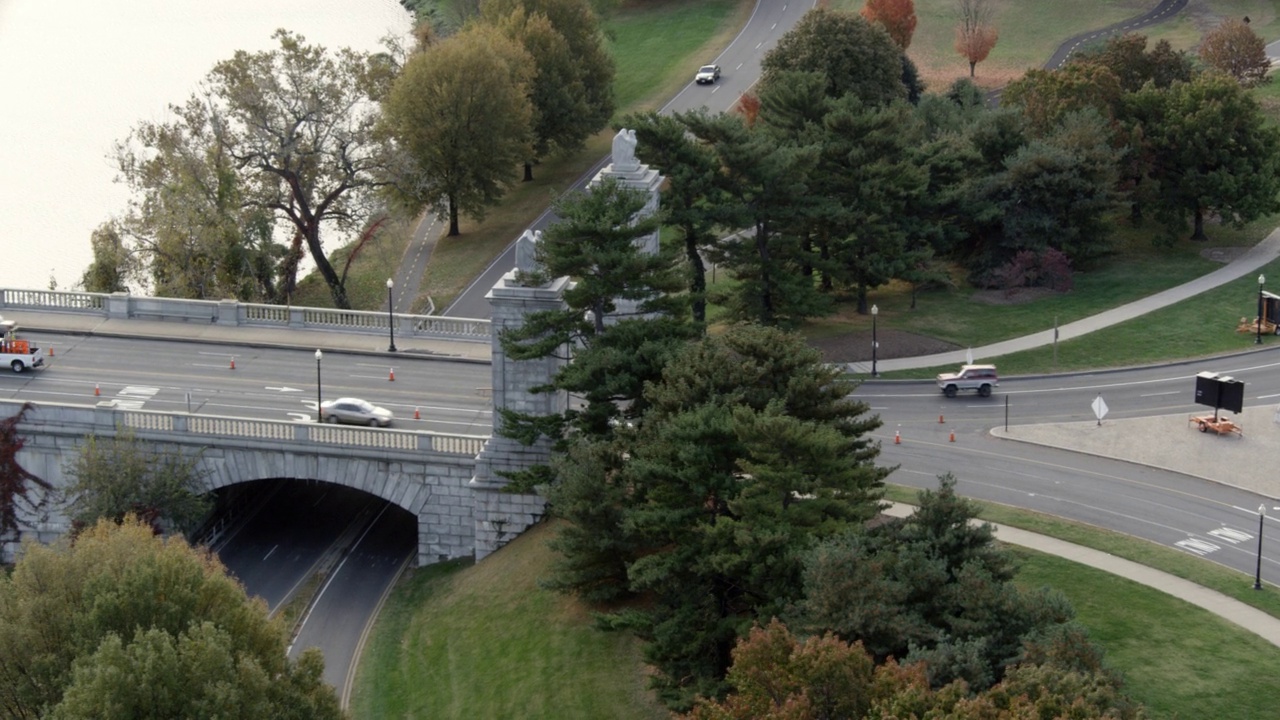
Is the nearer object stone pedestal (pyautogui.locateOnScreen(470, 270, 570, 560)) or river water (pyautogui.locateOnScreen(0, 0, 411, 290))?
stone pedestal (pyautogui.locateOnScreen(470, 270, 570, 560))

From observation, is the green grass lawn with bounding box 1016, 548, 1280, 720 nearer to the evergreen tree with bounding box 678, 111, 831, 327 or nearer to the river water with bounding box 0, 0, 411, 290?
the evergreen tree with bounding box 678, 111, 831, 327

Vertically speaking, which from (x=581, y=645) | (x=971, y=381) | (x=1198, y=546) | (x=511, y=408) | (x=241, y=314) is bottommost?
(x=581, y=645)

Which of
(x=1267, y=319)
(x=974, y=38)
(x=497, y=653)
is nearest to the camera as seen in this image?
(x=497, y=653)

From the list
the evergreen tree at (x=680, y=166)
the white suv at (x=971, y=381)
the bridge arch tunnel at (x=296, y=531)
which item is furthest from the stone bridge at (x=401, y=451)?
the white suv at (x=971, y=381)

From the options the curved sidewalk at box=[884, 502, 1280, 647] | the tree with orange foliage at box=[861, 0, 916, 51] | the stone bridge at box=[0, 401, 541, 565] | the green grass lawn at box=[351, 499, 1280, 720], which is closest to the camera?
the green grass lawn at box=[351, 499, 1280, 720]

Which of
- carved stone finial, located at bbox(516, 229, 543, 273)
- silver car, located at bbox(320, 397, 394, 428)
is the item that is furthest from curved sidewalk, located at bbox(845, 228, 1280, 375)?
silver car, located at bbox(320, 397, 394, 428)

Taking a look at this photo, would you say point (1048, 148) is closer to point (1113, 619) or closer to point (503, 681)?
point (1113, 619)

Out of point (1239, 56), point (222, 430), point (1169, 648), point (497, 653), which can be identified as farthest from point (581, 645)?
point (1239, 56)

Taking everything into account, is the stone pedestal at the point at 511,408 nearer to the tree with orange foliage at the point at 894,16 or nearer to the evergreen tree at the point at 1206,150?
the evergreen tree at the point at 1206,150

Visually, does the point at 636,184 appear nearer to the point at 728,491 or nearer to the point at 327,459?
the point at 327,459
